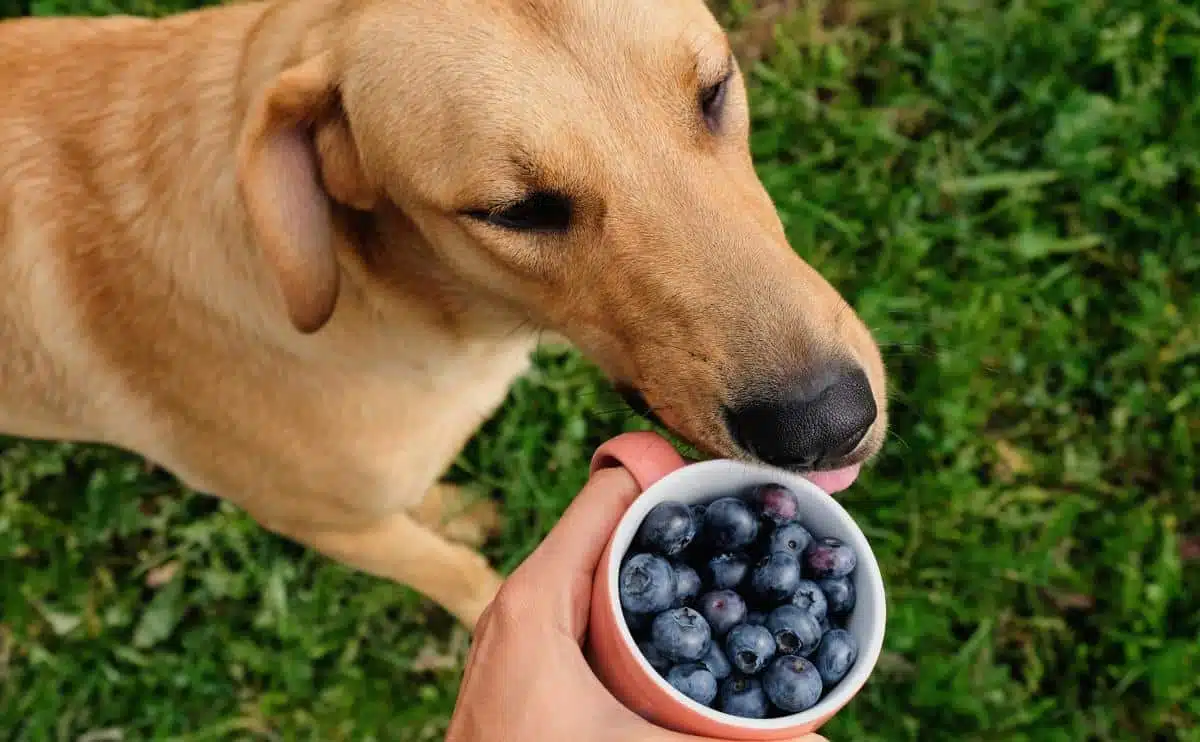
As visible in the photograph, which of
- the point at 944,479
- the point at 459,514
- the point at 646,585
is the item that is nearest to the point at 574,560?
the point at 646,585

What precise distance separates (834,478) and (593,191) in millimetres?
806

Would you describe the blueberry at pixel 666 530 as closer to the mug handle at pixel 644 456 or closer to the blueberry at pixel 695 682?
the mug handle at pixel 644 456

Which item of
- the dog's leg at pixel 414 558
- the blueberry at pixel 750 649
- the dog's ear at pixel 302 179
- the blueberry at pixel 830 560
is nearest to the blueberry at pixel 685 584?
the blueberry at pixel 750 649

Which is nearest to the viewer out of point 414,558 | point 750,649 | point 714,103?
point 750,649

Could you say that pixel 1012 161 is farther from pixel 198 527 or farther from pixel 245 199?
pixel 198 527

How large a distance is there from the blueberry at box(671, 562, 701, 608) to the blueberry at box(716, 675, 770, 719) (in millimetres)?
162

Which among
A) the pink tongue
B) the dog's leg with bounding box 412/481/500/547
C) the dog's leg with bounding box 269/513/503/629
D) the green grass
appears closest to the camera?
the pink tongue

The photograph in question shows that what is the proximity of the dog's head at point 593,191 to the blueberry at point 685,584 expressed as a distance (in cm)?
26

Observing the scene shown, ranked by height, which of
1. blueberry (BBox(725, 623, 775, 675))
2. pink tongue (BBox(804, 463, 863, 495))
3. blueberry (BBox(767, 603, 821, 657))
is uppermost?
blueberry (BBox(767, 603, 821, 657))

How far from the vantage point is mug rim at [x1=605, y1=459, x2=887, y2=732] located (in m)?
1.61

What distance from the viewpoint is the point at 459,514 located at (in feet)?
11.8

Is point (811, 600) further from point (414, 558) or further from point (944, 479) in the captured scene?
point (944, 479)

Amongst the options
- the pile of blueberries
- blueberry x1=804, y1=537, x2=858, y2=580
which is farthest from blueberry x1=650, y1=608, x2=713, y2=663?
blueberry x1=804, y1=537, x2=858, y2=580

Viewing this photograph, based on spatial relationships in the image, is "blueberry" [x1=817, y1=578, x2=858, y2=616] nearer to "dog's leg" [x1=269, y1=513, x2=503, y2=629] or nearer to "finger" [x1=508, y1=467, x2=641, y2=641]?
"finger" [x1=508, y1=467, x2=641, y2=641]
